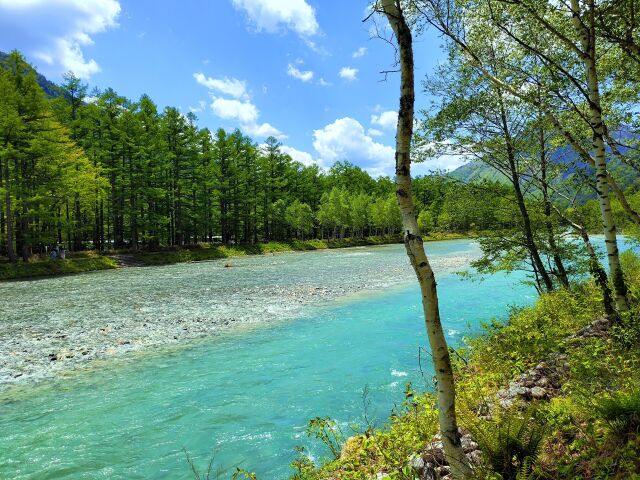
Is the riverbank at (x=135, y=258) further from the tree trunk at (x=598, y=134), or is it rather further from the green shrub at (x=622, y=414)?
the green shrub at (x=622, y=414)

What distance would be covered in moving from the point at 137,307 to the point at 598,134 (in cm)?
2171

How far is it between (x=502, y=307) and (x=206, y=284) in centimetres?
2123

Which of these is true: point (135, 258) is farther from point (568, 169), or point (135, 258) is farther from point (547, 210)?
point (568, 169)

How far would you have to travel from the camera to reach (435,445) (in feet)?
17.9

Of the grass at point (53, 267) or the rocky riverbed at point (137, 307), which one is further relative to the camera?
the grass at point (53, 267)

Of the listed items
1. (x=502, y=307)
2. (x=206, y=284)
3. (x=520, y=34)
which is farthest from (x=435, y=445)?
(x=206, y=284)

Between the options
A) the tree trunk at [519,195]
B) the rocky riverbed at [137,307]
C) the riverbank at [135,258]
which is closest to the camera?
the rocky riverbed at [137,307]

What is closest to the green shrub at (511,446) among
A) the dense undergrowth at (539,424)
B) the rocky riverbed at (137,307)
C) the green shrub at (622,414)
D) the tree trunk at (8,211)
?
the dense undergrowth at (539,424)

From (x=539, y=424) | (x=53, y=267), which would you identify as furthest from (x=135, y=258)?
(x=539, y=424)

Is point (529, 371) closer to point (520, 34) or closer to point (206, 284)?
point (520, 34)

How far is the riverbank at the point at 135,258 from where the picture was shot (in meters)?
35.4

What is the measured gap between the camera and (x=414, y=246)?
3842mm

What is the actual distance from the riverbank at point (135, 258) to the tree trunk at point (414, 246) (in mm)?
13326

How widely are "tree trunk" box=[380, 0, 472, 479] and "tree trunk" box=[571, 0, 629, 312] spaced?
6.02 meters
